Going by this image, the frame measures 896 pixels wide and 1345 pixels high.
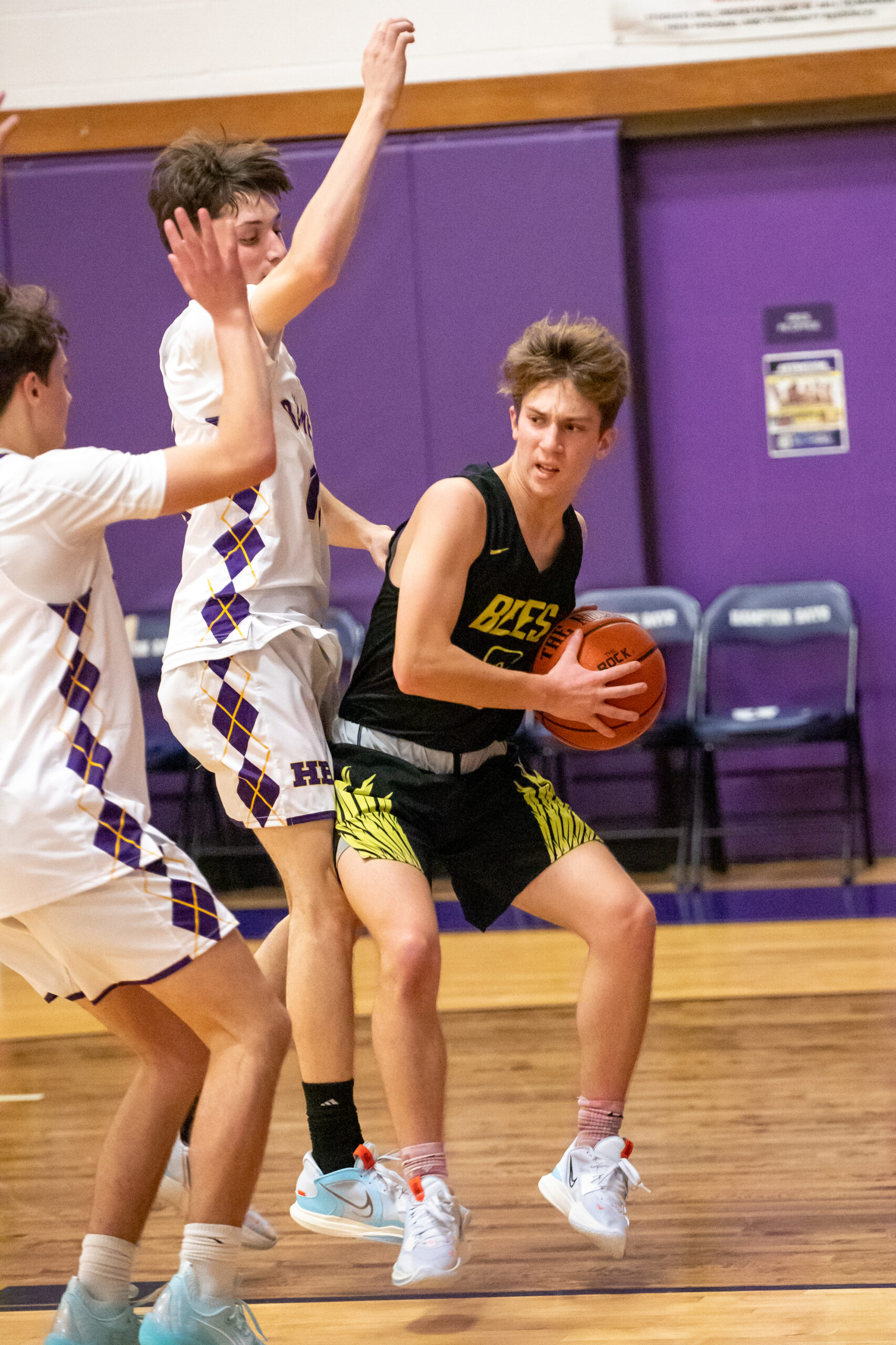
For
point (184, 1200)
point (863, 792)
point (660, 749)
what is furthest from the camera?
point (863, 792)

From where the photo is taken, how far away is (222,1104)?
213 centimetres

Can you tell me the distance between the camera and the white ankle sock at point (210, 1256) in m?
2.13

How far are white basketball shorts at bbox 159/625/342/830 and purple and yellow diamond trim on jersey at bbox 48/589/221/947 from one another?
1.71 feet

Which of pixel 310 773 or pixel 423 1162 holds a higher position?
pixel 310 773

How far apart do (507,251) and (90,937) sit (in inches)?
205

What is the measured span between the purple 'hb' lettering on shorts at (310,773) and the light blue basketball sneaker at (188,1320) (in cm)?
85

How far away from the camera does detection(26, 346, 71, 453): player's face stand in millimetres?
2168

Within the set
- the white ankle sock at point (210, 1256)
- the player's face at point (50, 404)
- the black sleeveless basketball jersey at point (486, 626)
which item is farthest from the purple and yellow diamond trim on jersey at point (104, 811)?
the black sleeveless basketball jersey at point (486, 626)

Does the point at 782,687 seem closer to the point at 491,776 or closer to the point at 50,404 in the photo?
the point at 491,776

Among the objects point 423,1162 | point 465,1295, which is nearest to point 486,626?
point 423,1162

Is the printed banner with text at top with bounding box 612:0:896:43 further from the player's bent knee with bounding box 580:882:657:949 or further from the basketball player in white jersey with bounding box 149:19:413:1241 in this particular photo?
the player's bent knee with bounding box 580:882:657:949

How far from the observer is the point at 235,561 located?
2727 mm

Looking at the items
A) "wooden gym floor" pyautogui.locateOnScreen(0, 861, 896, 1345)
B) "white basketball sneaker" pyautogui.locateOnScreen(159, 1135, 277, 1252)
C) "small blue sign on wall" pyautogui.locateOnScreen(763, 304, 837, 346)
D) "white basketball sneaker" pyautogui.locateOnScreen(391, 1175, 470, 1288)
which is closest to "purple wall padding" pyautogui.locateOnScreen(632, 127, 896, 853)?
"small blue sign on wall" pyautogui.locateOnScreen(763, 304, 837, 346)

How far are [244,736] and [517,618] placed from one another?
551 millimetres
